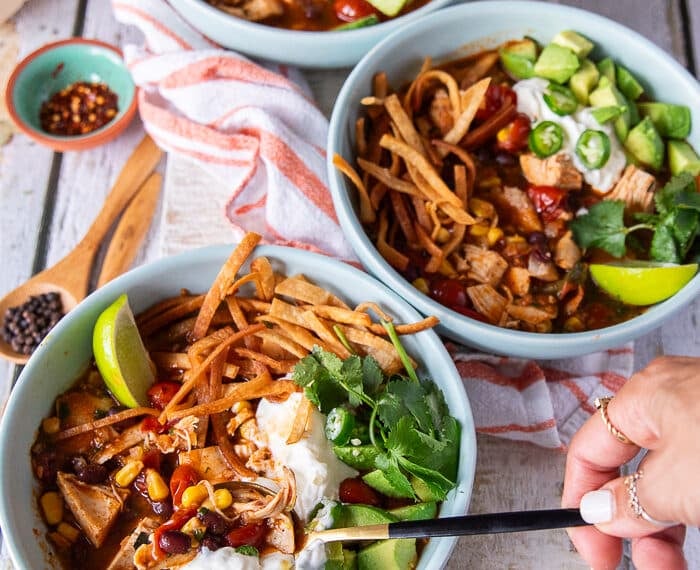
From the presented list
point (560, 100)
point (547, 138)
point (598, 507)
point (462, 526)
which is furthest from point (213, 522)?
point (560, 100)

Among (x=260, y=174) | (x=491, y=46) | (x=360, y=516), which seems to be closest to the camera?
(x=360, y=516)

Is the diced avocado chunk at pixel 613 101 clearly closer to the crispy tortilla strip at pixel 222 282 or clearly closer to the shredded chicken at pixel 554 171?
the shredded chicken at pixel 554 171

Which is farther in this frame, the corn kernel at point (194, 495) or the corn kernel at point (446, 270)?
the corn kernel at point (446, 270)

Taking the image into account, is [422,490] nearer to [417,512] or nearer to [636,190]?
[417,512]

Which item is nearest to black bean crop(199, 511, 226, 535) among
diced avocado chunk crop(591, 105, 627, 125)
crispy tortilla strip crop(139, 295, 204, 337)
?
crispy tortilla strip crop(139, 295, 204, 337)

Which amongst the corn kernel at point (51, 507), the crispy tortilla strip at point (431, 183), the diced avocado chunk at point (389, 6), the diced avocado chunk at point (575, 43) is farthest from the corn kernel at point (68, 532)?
the diced avocado chunk at point (575, 43)

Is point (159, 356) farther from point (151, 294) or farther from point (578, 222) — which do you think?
point (578, 222)
